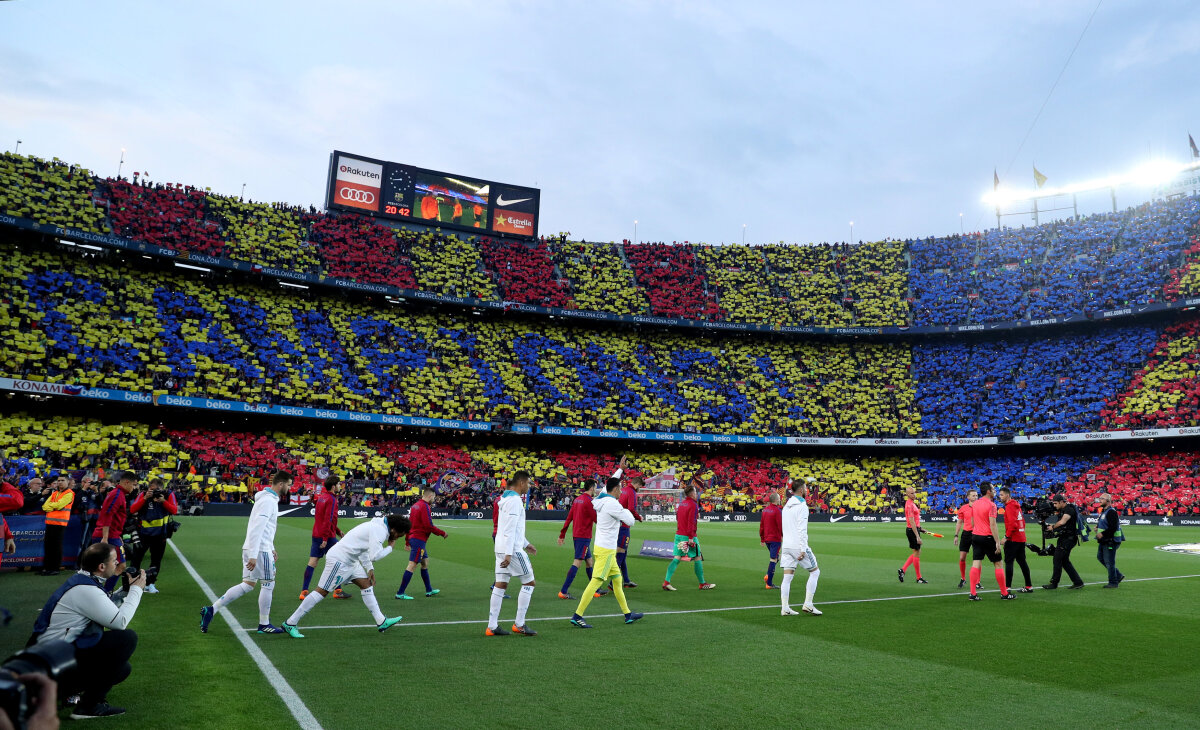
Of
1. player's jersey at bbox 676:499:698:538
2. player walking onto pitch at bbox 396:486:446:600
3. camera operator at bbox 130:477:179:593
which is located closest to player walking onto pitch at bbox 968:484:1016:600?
player's jersey at bbox 676:499:698:538

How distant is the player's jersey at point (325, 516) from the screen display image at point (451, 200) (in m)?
47.6

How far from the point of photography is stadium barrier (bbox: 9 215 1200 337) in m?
41.9

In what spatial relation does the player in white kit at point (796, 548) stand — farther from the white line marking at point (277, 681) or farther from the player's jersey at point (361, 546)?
the white line marking at point (277, 681)

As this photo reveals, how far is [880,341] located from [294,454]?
4563 centimetres

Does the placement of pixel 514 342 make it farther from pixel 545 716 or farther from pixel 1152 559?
pixel 545 716

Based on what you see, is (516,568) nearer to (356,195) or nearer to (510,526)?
(510,526)

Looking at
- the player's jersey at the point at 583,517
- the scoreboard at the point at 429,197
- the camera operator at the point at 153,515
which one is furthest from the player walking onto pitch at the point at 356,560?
the scoreboard at the point at 429,197

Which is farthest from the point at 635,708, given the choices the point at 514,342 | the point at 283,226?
the point at 283,226

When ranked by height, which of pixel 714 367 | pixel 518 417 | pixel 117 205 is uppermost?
pixel 117 205

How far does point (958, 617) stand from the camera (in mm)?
11898

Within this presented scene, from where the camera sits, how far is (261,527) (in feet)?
31.6

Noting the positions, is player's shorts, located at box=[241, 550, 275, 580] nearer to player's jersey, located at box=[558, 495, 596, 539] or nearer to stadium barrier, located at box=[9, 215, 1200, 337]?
player's jersey, located at box=[558, 495, 596, 539]

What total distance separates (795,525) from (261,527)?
322 inches

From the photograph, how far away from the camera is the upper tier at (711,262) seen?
1854 inches
